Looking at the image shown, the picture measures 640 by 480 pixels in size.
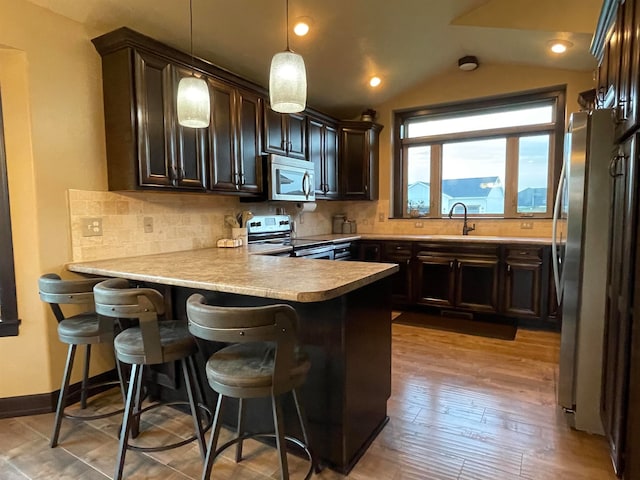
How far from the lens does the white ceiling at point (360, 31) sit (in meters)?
2.53

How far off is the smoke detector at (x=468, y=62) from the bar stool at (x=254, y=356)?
154 inches

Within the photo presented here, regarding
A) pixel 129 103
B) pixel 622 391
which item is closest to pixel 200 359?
pixel 129 103

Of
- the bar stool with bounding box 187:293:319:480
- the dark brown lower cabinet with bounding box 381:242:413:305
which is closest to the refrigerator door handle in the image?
the bar stool with bounding box 187:293:319:480

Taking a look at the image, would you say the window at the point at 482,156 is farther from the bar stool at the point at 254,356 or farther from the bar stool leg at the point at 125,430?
the bar stool leg at the point at 125,430

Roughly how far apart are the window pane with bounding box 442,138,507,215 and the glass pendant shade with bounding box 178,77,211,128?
3.51m

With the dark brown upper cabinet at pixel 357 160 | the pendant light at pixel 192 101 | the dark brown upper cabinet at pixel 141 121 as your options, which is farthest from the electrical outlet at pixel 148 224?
the dark brown upper cabinet at pixel 357 160

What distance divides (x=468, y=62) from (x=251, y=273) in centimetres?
367

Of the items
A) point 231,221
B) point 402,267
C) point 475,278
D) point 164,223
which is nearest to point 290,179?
point 231,221

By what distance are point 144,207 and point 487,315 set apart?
3.56m

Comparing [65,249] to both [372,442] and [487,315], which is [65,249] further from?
[487,315]

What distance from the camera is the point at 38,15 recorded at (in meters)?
2.20

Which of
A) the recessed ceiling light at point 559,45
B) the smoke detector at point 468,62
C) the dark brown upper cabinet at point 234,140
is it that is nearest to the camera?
the dark brown upper cabinet at point 234,140

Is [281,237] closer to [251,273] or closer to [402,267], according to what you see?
[402,267]

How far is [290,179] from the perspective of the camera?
3.71m
